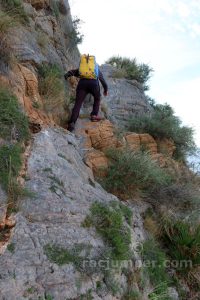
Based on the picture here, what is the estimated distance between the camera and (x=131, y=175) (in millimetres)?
6469

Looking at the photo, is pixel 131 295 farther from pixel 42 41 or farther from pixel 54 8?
pixel 54 8

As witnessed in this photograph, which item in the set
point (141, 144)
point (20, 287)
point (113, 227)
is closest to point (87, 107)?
point (141, 144)

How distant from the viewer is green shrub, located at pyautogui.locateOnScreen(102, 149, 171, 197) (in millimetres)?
6348

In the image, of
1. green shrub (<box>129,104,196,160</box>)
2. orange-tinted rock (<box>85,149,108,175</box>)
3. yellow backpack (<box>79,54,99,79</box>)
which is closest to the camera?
orange-tinted rock (<box>85,149,108,175</box>)

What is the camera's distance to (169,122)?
33.0 ft

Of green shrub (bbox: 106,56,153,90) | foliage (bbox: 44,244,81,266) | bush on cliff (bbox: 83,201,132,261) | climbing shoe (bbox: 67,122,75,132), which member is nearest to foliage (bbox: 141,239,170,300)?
bush on cliff (bbox: 83,201,132,261)

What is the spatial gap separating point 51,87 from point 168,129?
4.04m

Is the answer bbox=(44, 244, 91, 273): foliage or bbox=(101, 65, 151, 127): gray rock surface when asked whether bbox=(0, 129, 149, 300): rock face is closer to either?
bbox=(44, 244, 91, 273): foliage

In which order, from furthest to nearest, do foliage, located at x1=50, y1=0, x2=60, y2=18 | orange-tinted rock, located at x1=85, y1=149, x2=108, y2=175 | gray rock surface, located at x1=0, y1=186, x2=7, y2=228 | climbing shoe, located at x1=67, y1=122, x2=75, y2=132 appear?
foliage, located at x1=50, y1=0, x2=60, y2=18, climbing shoe, located at x1=67, y1=122, x2=75, y2=132, orange-tinted rock, located at x1=85, y1=149, x2=108, y2=175, gray rock surface, located at x1=0, y1=186, x2=7, y2=228

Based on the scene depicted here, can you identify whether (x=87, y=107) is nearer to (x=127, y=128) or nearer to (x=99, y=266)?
(x=127, y=128)

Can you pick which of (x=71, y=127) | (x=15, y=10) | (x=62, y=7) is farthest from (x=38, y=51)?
(x=62, y=7)

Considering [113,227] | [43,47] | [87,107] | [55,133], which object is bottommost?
[113,227]

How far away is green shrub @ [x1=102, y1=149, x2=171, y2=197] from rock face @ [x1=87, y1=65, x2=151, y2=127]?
3847 mm

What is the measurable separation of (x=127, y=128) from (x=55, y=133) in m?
4.63
